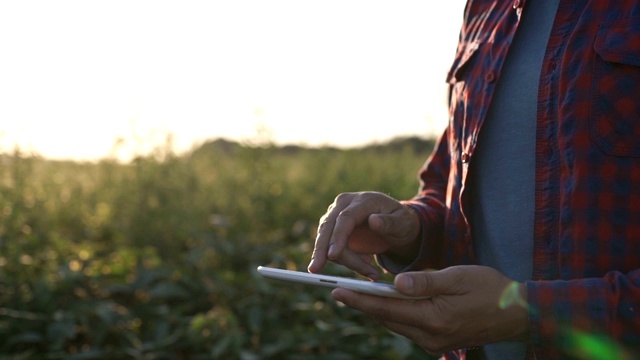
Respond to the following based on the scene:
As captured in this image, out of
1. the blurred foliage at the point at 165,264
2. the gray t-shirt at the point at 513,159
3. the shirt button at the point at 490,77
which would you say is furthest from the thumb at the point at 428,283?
the blurred foliage at the point at 165,264

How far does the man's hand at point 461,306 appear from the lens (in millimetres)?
1410

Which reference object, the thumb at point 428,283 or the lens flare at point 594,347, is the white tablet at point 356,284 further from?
the lens flare at point 594,347

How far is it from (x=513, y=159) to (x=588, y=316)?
1.37 feet

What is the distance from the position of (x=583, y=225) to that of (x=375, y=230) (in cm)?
50

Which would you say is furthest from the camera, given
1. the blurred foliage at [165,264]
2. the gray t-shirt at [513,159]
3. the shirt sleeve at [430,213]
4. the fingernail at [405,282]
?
the blurred foliage at [165,264]

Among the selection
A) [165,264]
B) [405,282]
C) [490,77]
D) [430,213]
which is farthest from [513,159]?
[165,264]

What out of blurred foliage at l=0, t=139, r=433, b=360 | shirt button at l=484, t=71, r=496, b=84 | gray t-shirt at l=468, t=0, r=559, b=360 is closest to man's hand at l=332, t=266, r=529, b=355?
gray t-shirt at l=468, t=0, r=559, b=360

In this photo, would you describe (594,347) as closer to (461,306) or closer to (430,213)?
(461,306)

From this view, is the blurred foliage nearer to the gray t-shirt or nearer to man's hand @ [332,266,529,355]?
the gray t-shirt

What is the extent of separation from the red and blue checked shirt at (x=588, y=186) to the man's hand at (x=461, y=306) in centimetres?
4

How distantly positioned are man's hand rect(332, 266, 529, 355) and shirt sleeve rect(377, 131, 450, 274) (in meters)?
0.53

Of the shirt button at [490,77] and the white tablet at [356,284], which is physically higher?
the shirt button at [490,77]

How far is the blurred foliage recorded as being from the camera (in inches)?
144

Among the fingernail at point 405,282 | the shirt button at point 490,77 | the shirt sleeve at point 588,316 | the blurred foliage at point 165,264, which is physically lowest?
the blurred foliage at point 165,264
